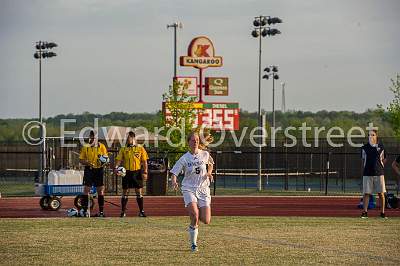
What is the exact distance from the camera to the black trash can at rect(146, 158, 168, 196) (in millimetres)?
34219

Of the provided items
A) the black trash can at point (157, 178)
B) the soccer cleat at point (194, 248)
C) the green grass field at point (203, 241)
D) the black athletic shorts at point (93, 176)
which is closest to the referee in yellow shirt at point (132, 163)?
the black athletic shorts at point (93, 176)

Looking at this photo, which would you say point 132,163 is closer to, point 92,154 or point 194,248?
point 92,154

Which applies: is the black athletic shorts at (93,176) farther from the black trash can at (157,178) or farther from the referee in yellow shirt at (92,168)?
the black trash can at (157,178)

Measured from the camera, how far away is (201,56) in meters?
49.5

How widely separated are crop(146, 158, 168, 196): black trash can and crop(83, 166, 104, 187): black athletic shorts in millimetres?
11799

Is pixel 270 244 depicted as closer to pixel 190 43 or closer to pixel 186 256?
pixel 186 256

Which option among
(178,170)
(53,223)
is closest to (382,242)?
(178,170)

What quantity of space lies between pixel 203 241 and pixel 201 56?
34.0 meters

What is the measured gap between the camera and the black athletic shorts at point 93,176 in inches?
874

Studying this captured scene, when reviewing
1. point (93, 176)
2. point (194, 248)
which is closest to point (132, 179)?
point (93, 176)

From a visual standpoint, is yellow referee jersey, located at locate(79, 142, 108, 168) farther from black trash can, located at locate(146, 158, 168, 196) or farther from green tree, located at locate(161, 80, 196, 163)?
green tree, located at locate(161, 80, 196, 163)

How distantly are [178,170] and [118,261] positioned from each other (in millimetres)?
2573

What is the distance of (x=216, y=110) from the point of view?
48.9 meters

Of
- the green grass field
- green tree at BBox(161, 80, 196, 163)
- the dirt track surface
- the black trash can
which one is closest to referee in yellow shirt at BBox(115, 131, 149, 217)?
the green grass field
